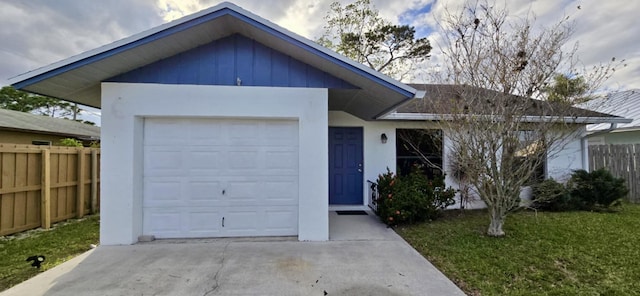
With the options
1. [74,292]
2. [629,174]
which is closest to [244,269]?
[74,292]

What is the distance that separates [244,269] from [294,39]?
350cm

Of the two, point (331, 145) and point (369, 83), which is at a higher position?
point (369, 83)

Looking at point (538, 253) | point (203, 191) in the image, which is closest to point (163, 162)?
point (203, 191)

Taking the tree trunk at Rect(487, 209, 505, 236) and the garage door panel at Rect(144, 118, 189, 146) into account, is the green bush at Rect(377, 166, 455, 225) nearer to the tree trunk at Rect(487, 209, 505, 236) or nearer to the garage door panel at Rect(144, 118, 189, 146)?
the tree trunk at Rect(487, 209, 505, 236)

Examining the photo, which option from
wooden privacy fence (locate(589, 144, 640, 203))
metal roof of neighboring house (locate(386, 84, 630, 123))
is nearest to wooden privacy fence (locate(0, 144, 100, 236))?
metal roof of neighboring house (locate(386, 84, 630, 123))

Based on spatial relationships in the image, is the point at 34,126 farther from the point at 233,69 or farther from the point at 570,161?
the point at 570,161

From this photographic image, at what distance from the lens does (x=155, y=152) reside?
5.14 metres

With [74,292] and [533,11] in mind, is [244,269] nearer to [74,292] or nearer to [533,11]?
[74,292]

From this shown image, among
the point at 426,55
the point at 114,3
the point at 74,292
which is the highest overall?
the point at 426,55

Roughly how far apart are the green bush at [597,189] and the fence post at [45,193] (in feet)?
40.4

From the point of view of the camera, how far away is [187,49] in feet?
16.3

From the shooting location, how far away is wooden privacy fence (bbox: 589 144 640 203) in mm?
8633

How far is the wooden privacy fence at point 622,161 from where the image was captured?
863cm

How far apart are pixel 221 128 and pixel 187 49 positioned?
147 centimetres
